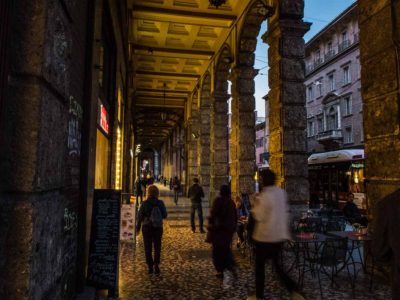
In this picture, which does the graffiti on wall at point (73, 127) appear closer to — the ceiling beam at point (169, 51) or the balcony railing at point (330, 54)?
the ceiling beam at point (169, 51)

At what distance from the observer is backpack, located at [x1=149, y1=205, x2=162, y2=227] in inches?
251

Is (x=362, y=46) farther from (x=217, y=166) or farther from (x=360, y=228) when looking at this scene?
(x=217, y=166)

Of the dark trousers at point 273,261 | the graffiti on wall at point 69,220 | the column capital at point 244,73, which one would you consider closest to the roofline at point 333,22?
the column capital at point 244,73

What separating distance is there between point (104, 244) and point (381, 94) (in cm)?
521

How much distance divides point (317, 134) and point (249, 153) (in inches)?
986

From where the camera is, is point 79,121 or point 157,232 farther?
point 157,232

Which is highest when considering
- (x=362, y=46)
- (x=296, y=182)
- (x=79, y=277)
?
(x=362, y=46)

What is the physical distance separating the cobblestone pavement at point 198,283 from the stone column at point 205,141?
12.3m

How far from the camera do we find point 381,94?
19.4 ft

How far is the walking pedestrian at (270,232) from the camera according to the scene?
15.1 feet

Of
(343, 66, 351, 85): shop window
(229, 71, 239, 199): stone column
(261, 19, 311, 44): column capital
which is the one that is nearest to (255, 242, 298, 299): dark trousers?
(261, 19, 311, 44): column capital

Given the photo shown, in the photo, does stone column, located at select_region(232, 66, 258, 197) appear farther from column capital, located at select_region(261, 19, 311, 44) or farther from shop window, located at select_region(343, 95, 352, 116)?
shop window, located at select_region(343, 95, 352, 116)

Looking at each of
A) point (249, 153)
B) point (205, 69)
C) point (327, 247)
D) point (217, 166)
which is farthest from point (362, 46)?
point (205, 69)

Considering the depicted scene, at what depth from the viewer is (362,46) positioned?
6.45 m
